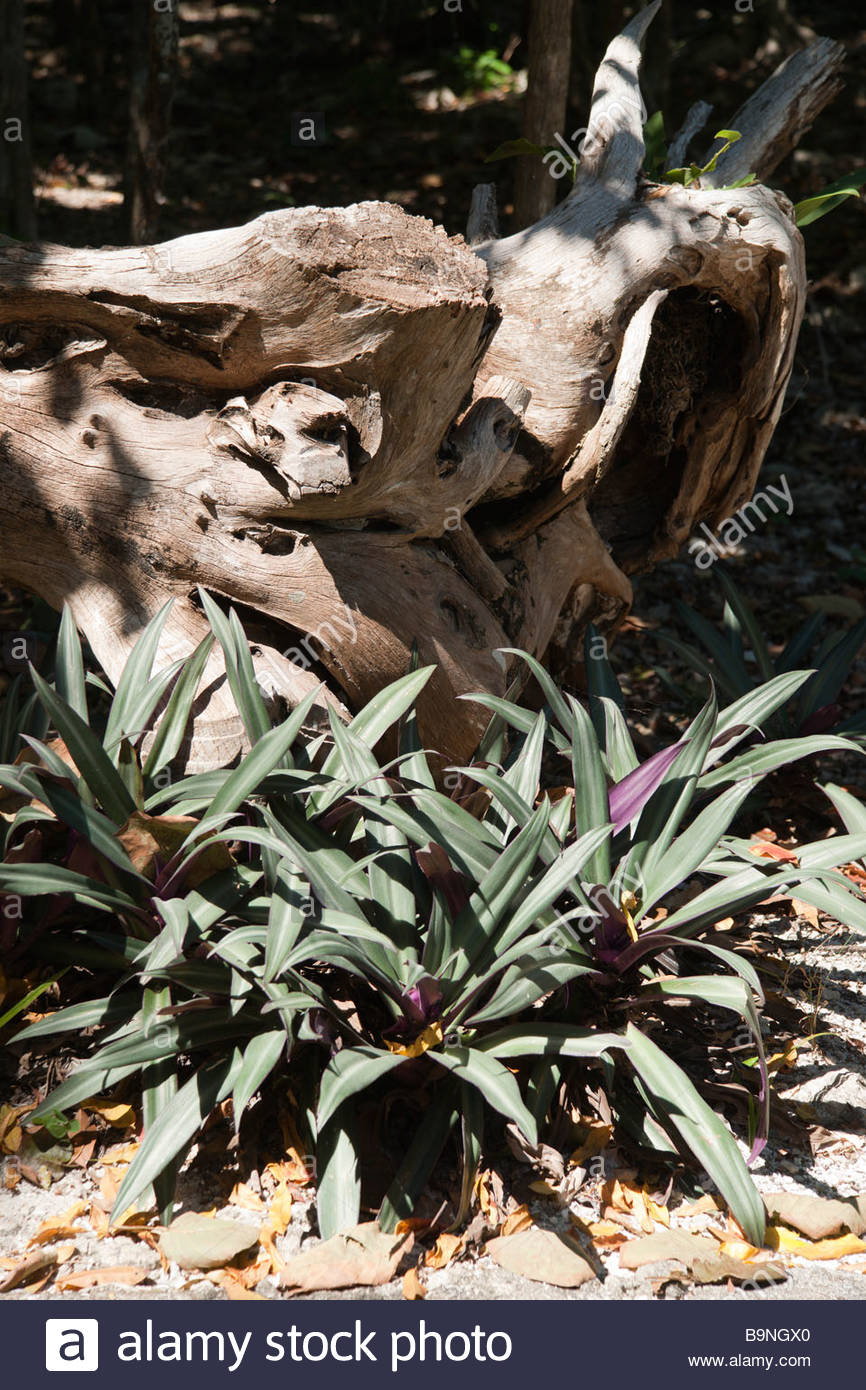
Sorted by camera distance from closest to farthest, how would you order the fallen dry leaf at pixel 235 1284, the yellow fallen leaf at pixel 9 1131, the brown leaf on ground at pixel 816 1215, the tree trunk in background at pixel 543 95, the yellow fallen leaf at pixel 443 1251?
the fallen dry leaf at pixel 235 1284 < the yellow fallen leaf at pixel 443 1251 < the brown leaf on ground at pixel 816 1215 < the yellow fallen leaf at pixel 9 1131 < the tree trunk in background at pixel 543 95

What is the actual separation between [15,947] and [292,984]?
2.54 ft

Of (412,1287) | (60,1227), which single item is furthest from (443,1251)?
(60,1227)

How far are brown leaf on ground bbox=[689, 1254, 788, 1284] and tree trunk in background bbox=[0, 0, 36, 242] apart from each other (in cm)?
525

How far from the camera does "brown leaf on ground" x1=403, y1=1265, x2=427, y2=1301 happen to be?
2.38 metres

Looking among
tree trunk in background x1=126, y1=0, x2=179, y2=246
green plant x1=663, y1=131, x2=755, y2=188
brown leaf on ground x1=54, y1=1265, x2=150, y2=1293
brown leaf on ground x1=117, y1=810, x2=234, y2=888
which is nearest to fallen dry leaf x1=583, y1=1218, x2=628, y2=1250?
brown leaf on ground x1=54, y1=1265, x2=150, y2=1293

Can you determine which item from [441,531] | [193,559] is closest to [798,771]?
[441,531]

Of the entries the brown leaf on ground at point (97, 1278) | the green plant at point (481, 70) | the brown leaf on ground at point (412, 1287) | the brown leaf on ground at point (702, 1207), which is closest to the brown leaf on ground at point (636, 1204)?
the brown leaf on ground at point (702, 1207)

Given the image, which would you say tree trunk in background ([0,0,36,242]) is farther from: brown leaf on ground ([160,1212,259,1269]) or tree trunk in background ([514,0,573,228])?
brown leaf on ground ([160,1212,259,1269])

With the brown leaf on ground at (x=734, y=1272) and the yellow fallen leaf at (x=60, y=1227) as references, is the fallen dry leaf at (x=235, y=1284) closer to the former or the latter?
the yellow fallen leaf at (x=60, y=1227)

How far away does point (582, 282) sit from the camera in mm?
3881

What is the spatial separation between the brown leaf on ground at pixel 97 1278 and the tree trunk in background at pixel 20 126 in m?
4.79

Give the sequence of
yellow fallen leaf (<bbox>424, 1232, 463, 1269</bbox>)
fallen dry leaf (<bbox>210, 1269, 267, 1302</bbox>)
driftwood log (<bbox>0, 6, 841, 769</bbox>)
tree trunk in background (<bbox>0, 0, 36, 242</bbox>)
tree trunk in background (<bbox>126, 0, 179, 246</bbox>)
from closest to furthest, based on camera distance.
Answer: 1. fallen dry leaf (<bbox>210, 1269, 267, 1302</bbox>)
2. yellow fallen leaf (<bbox>424, 1232, 463, 1269</bbox>)
3. driftwood log (<bbox>0, 6, 841, 769</bbox>)
4. tree trunk in background (<bbox>126, 0, 179, 246</bbox>)
5. tree trunk in background (<bbox>0, 0, 36, 242</bbox>)

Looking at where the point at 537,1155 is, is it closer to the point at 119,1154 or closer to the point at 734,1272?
the point at 734,1272

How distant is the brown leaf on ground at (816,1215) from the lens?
102 inches
